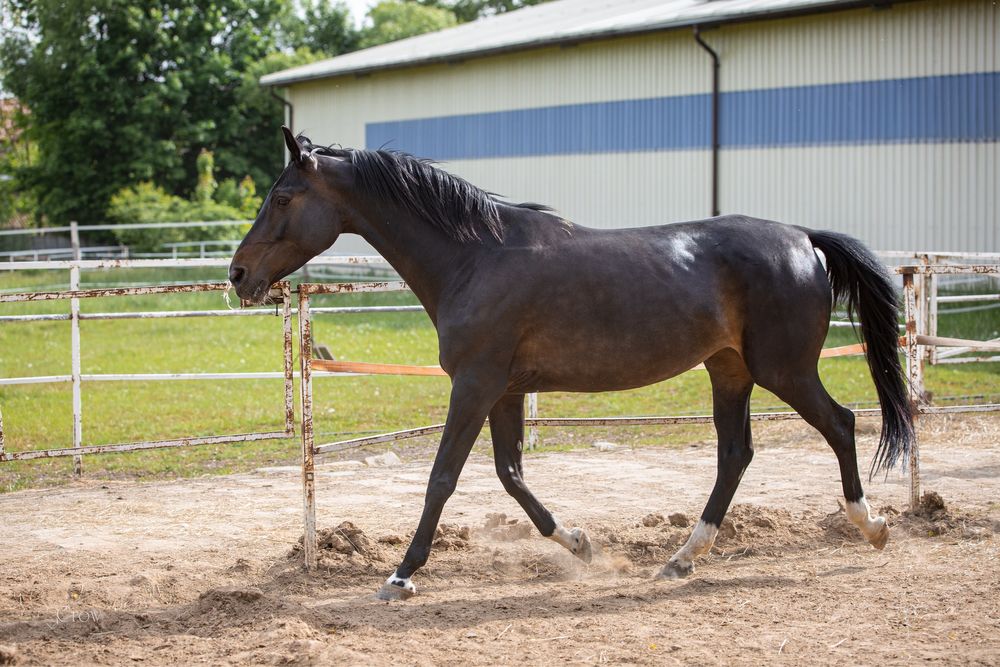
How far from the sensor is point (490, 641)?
4062mm

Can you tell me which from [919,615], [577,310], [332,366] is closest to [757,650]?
[919,615]

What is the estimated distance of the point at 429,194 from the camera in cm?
503

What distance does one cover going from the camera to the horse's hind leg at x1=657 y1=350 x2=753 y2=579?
208 inches

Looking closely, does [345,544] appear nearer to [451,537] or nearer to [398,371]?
Result: [451,537]

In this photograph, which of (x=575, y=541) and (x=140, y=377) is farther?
(x=140, y=377)

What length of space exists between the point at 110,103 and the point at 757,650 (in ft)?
118

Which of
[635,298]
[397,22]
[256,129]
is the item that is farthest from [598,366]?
[397,22]

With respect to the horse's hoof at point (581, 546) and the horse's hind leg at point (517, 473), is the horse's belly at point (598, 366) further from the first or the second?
the horse's hoof at point (581, 546)

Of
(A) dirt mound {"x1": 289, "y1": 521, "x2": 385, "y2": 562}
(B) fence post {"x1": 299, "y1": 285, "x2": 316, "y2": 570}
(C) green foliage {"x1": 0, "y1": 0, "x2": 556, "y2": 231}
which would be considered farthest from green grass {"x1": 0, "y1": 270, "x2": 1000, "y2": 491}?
(C) green foliage {"x1": 0, "y1": 0, "x2": 556, "y2": 231}

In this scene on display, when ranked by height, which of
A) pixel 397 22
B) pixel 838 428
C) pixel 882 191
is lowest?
pixel 838 428

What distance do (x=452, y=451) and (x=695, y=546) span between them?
4.40 ft

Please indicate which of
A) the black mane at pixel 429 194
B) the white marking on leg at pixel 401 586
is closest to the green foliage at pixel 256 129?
the black mane at pixel 429 194

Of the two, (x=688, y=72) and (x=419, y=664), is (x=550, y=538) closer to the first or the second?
(x=419, y=664)

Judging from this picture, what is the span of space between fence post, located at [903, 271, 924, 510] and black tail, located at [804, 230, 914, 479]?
42 centimetres
